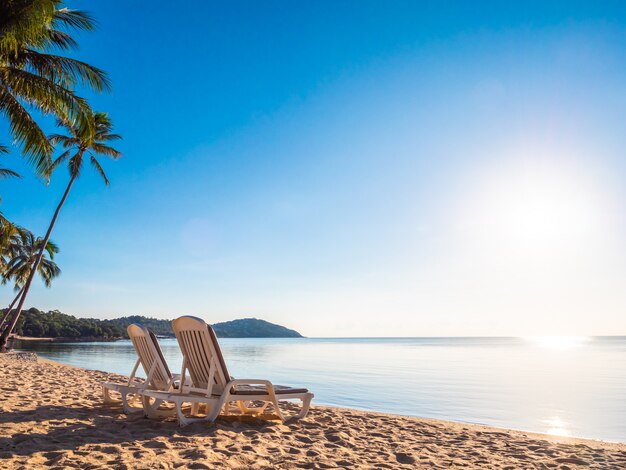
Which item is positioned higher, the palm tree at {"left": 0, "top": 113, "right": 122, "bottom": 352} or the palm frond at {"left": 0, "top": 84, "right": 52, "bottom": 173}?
the palm tree at {"left": 0, "top": 113, "right": 122, "bottom": 352}

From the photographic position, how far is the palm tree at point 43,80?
367 inches

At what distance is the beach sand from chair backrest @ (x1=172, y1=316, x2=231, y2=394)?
19.9 inches

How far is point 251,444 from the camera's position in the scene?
15.3ft


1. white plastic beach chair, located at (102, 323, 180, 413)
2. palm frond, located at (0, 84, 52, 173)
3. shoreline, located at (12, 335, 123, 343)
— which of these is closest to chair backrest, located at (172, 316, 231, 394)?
white plastic beach chair, located at (102, 323, 180, 413)

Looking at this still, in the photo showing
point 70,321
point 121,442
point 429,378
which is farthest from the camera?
point 70,321

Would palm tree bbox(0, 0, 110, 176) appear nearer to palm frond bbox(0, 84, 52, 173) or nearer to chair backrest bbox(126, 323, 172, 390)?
palm frond bbox(0, 84, 52, 173)

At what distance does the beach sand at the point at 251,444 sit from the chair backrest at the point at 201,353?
51 centimetres

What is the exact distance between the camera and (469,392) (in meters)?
14.4

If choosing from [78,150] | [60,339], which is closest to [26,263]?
[78,150]

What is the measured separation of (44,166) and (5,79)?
1778 millimetres

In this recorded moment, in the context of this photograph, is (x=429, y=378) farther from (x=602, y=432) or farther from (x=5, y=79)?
(x=5, y=79)

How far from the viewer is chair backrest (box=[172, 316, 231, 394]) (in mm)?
5266

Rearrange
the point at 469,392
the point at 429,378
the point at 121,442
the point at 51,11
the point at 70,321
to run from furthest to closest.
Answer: the point at 70,321 → the point at 429,378 → the point at 469,392 → the point at 51,11 → the point at 121,442

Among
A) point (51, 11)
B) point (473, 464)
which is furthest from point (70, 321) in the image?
point (473, 464)
